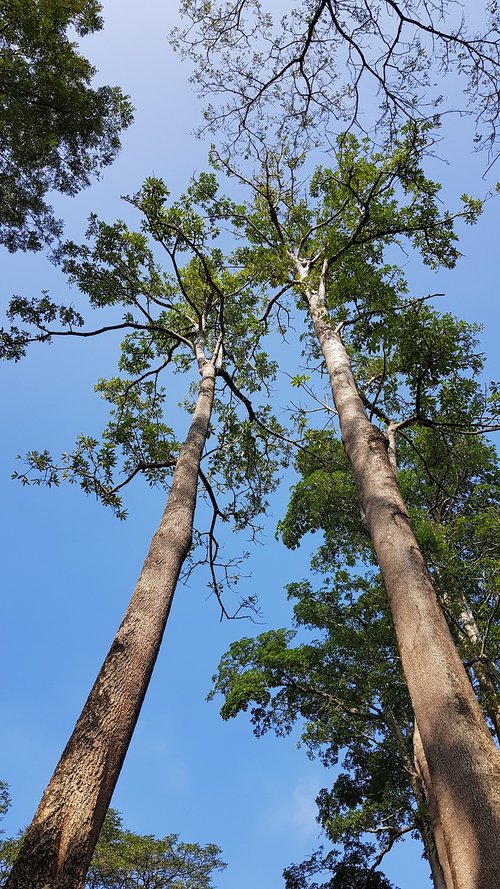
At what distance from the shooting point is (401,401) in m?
9.21

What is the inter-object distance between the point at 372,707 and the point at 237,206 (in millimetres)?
10138

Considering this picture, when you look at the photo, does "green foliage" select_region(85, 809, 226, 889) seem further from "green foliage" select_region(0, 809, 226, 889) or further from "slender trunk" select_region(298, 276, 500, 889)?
"slender trunk" select_region(298, 276, 500, 889)

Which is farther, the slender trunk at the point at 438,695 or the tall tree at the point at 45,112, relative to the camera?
the tall tree at the point at 45,112

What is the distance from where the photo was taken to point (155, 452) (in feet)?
28.4

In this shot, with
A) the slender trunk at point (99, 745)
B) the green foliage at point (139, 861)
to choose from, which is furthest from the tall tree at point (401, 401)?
the green foliage at point (139, 861)

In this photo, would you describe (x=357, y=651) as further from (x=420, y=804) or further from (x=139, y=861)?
(x=139, y=861)

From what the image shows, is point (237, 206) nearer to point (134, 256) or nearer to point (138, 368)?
point (134, 256)

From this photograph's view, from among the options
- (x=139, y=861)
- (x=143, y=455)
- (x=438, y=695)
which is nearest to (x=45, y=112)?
(x=143, y=455)

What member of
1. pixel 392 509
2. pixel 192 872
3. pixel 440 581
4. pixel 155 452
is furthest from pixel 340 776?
pixel 392 509

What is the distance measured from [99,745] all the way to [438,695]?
1663mm

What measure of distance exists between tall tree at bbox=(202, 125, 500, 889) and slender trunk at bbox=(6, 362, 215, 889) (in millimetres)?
1487

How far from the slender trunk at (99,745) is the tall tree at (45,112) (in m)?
7.13

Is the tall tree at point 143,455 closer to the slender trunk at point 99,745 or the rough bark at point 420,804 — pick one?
the slender trunk at point 99,745

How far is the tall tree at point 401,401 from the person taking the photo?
2.26 metres
